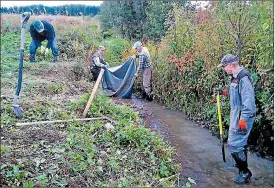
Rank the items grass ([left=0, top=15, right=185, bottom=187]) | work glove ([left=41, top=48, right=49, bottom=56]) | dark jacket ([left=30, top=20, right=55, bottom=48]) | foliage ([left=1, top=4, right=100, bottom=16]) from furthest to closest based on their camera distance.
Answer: foliage ([left=1, top=4, right=100, bottom=16]) < work glove ([left=41, top=48, right=49, bottom=56]) < dark jacket ([left=30, top=20, right=55, bottom=48]) < grass ([left=0, top=15, right=185, bottom=187])

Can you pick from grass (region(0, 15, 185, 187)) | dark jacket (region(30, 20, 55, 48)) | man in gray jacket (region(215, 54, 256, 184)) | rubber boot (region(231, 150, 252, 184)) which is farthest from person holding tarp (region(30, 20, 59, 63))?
rubber boot (region(231, 150, 252, 184))

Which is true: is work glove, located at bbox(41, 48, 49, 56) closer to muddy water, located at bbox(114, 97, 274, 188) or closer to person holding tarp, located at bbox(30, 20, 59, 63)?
person holding tarp, located at bbox(30, 20, 59, 63)

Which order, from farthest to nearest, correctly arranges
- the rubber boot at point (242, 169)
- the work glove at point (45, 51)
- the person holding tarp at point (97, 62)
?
the work glove at point (45, 51), the person holding tarp at point (97, 62), the rubber boot at point (242, 169)

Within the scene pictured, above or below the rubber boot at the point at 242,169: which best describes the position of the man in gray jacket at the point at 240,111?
above

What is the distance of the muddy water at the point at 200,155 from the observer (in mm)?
5358

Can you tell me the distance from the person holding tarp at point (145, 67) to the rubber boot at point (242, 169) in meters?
5.57

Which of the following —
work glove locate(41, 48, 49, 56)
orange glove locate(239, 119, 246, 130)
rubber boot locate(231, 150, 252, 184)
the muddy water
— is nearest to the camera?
orange glove locate(239, 119, 246, 130)

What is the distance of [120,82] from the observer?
1051 cm

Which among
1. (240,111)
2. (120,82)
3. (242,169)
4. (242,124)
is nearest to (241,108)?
(240,111)

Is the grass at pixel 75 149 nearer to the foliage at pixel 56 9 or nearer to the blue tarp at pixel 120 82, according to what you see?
the blue tarp at pixel 120 82

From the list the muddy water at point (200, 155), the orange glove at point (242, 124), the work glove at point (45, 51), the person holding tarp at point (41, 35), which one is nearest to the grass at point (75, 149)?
the muddy water at point (200, 155)

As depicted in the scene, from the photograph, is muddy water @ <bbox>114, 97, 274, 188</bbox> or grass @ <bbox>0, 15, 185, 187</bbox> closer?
grass @ <bbox>0, 15, 185, 187</bbox>

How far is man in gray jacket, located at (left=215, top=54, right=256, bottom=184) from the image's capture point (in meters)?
4.93

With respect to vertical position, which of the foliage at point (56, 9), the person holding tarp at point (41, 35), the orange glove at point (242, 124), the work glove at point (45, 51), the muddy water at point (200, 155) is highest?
the foliage at point (56, 9)
